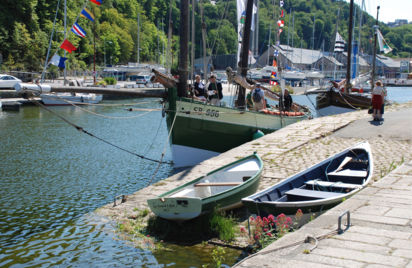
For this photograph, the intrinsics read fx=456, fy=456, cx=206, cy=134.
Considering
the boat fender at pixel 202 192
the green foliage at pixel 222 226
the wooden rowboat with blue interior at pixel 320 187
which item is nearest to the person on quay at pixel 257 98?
the wooden rowboat with blue interior at pixel 320 187

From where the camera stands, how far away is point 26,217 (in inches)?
437

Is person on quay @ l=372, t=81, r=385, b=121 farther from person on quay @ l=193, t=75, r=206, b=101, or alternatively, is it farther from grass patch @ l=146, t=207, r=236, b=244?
grass patch @ l=146, t=207, r=236, b=244

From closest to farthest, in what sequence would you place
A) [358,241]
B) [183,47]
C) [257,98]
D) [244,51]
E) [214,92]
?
[358,241], [183,47], [214,92], [257,98], [244,51]

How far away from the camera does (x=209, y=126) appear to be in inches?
632

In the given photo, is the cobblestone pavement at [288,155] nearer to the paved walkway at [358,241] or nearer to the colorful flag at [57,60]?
the paved walkway at [358,241]

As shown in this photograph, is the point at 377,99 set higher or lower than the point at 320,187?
higher

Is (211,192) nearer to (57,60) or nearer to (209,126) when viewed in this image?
(209,126)

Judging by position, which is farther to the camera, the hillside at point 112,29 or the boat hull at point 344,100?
the hillside at point 112,29

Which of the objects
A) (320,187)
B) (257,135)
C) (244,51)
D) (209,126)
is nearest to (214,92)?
(209,126)

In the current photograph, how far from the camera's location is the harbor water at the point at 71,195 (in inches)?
333

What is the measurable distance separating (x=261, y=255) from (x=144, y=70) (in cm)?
8367

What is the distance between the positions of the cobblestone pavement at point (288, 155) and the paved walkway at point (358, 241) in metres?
3.71

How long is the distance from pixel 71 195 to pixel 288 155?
6512mm

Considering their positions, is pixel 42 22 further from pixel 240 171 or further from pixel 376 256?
pixel 376 256
